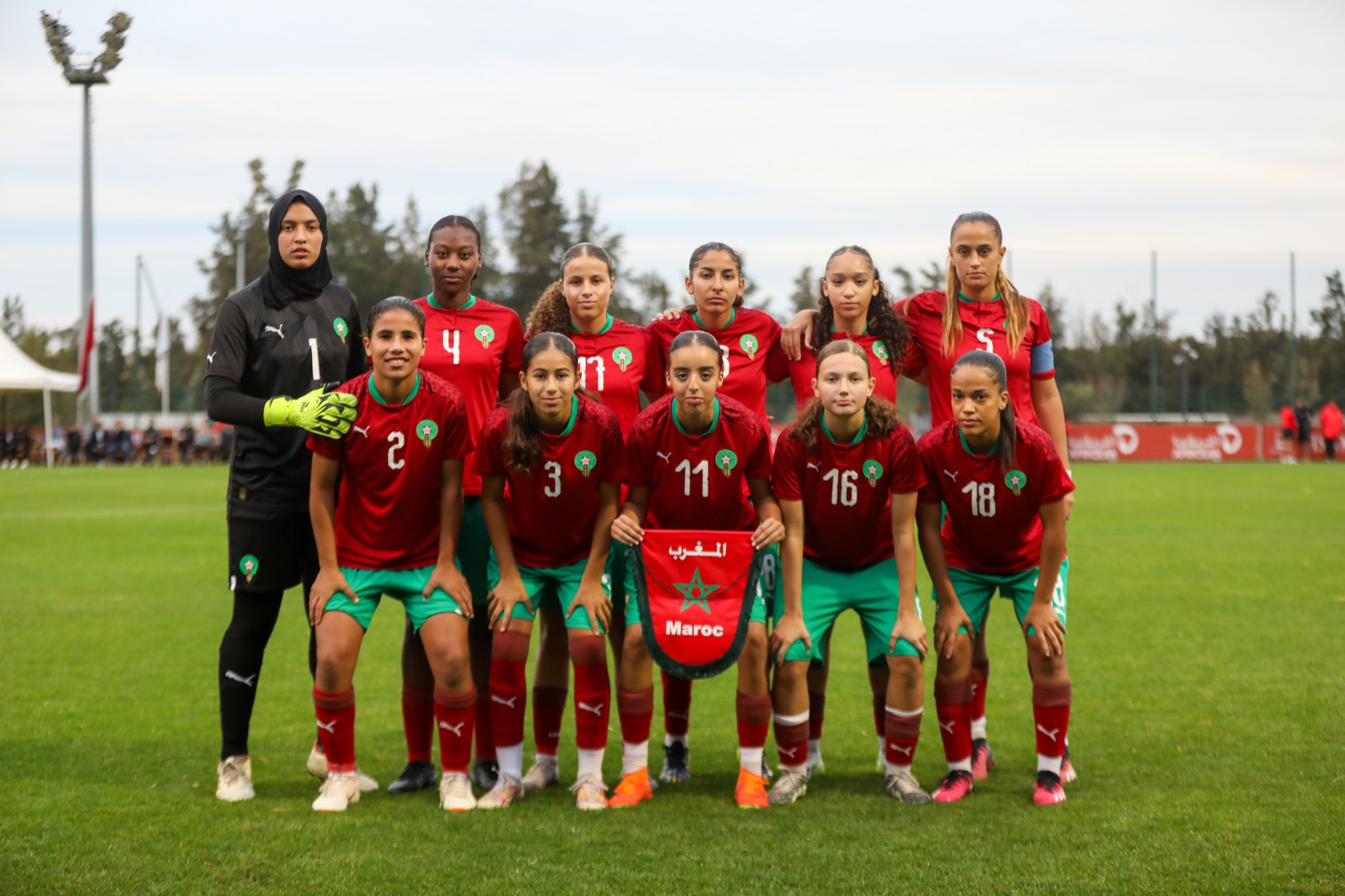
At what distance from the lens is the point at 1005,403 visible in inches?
195

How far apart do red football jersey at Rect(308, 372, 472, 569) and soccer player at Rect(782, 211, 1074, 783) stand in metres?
1.64

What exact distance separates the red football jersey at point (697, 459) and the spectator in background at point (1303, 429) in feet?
109

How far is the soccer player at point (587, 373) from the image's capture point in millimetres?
5289

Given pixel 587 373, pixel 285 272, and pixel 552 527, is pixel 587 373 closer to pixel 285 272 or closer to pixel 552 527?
pixel 552 527

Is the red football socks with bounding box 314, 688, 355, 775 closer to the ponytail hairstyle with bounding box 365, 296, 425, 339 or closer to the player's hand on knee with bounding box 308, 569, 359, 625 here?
the player's hand on knee with bounding box 308, 569, 359, 625

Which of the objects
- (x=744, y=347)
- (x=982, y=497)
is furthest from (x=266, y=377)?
(x=982, y=497)

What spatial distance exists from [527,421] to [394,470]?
1.85 ft

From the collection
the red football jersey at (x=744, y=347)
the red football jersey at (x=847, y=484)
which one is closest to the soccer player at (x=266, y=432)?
the red football jersey at (x=744, y=347)

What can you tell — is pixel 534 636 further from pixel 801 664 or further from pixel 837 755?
pixel 801 664

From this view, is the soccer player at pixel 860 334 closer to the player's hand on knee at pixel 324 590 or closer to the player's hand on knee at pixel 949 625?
the player's hand on knee at pixel 949 625

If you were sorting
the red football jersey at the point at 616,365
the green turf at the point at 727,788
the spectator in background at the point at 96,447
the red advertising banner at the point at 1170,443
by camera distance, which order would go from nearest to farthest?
the green turf at the point at 727,788, the red football jersey at the point at 616,365, the spectator in background at the point at 96,447, the red advertising banner at the point at 1170,443

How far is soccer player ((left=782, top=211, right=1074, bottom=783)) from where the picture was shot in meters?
5.36

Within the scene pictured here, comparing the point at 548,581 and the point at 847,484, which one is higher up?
the point at 847,484

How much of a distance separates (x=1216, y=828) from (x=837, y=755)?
1847 millimetres
